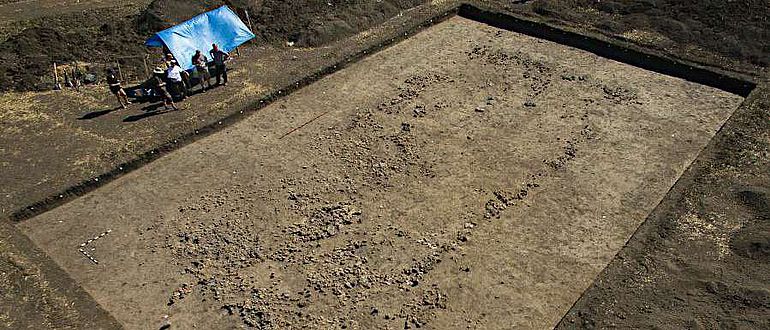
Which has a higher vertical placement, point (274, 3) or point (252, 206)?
point (274, 3)

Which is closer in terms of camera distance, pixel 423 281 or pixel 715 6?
pixel 423 281

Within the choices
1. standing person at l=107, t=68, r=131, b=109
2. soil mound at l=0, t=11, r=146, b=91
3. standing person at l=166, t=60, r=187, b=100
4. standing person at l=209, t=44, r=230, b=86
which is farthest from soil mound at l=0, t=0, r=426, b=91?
standing person at l=209, t=44, r=230, b=86

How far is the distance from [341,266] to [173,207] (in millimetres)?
5336

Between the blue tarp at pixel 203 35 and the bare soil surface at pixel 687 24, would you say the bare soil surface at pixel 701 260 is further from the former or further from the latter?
the blue tarp at pixel 203 35

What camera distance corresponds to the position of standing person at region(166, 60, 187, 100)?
2055 cm

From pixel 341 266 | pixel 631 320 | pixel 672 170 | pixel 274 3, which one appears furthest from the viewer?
pixel 274 3

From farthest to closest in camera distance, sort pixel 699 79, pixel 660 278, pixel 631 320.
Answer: pixel 699 79
pixel 660 278
pixel 631 320

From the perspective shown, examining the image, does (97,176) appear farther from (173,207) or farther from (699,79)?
(699,79)

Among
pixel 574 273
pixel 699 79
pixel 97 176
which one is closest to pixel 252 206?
pixel 97 176

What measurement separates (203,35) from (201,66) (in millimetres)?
1664

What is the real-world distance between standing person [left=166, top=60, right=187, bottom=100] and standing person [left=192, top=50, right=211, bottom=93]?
0.59 metres

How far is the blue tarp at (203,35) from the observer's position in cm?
2150

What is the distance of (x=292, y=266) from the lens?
14.8 metres

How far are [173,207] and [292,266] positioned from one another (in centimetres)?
427
